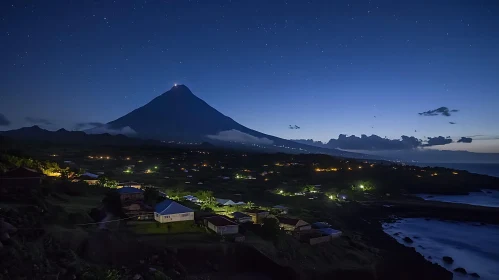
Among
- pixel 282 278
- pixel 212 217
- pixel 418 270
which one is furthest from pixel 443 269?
pixel 212 217

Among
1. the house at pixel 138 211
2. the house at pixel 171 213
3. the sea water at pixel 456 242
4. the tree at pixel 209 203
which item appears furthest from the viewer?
the tree at pixel 209 203

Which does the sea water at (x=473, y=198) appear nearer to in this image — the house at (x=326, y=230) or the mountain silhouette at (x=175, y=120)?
the house at (x=326, y=230)

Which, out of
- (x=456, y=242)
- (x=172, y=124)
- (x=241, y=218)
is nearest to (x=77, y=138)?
(x=172, y=124)

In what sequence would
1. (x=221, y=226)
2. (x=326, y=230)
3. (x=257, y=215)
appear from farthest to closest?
(x=257, y=215)
(x=326, y=230)
(x=221, y=226)

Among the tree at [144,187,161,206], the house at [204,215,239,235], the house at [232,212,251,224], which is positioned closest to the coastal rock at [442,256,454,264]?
the house at [232,212,251,224]

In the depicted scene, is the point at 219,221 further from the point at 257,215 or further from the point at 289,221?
the point at 289,221

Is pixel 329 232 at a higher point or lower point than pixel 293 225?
lower

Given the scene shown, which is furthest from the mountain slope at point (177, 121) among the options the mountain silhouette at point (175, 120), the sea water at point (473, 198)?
the sea water at point (473, 198)
